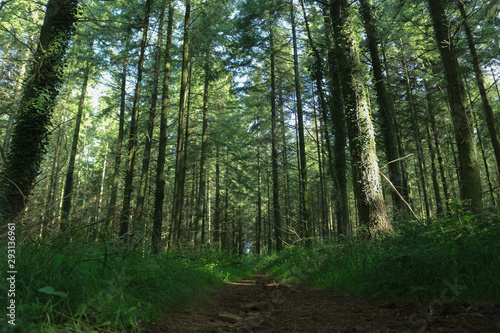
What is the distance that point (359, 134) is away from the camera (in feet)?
17.5

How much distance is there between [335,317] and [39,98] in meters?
7.10

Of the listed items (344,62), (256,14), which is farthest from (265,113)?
(344,62)

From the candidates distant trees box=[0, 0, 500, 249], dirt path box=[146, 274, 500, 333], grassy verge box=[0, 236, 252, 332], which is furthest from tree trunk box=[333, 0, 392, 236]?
grassy verge box=[0, 236, 252, 332]

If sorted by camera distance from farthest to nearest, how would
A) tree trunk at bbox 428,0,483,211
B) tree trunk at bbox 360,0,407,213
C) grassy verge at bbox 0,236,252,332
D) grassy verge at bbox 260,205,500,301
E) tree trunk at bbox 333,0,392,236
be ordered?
1. tree trunk at bbox 360,0,407,213
2. tree trunk at bbox 428,0,483,211
3. tree trunk at bbox 333,0,392,236
4. grassy verge at bbox 260,205,500,301
5. grassy verge at bbox 0,236,252,332

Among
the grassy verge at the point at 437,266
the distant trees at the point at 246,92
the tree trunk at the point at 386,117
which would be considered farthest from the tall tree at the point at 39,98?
the tree trunk at the point at 386,117

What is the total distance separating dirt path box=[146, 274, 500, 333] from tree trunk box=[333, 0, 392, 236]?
1865 mm

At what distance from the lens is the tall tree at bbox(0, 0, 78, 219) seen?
5.53 meters

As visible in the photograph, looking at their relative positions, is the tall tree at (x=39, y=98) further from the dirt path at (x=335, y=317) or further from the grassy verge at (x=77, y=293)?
the dirt path at (x=335, y=317)

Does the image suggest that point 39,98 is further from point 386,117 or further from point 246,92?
point 246,92

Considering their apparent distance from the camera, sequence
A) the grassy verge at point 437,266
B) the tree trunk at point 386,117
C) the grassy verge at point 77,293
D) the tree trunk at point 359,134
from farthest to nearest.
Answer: the tree trunk at point 386,117 → the tree trunk at point 359,134 → the grassy verge at point 437,266 → the grassy verge at point 77,293

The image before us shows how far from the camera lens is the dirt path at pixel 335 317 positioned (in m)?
1.86

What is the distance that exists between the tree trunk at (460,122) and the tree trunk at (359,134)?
2070mm

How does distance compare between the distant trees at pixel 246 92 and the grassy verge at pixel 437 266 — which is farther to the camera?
the distant trees at pixel 246 92

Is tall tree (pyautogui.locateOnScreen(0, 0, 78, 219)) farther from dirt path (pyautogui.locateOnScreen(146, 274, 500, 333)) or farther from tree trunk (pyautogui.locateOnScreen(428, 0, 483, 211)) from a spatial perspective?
tree trunk (pyautogui.locateOnScreen(428, 0, 483, 211))
